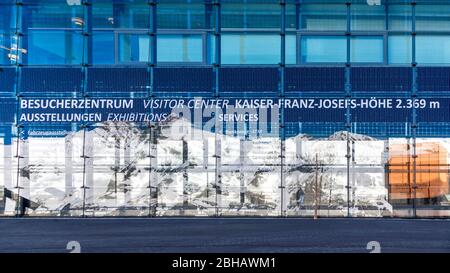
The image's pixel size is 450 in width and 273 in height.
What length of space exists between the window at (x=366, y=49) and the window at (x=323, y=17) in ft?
1.82

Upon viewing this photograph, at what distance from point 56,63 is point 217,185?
5634 mm

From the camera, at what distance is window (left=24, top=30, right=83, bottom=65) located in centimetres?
1856

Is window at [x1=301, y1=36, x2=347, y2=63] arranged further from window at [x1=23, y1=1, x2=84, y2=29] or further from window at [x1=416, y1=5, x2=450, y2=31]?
window at [x1=23, y1=1, x2=84, y2=29]

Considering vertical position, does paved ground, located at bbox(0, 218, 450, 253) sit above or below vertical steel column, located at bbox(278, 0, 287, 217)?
below

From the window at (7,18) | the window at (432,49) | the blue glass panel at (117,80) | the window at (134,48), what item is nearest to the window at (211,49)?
the window at (134,48)

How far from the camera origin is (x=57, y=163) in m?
18.5

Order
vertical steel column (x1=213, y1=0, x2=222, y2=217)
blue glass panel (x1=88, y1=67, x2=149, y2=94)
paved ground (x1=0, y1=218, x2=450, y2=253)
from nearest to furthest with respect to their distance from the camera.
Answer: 1. paved ground (x1=0, y1=218, x2=450, y2=253)
2. vertical steel column (x1=213, y1=0, x2=222, y2=217)
3. blue glass panel (x1=88, y1=67, x2=149, y2=94)

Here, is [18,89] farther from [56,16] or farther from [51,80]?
[56,16]

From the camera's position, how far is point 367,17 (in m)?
18.7

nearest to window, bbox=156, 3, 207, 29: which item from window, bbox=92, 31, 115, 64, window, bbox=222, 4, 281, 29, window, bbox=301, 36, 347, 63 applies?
window, bbox=222, 4, 281, 29

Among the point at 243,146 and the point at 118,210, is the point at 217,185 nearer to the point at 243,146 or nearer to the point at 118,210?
the point at 243,146

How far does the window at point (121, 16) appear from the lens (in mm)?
18625

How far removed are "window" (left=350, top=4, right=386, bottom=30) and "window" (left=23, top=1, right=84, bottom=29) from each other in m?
7.63
